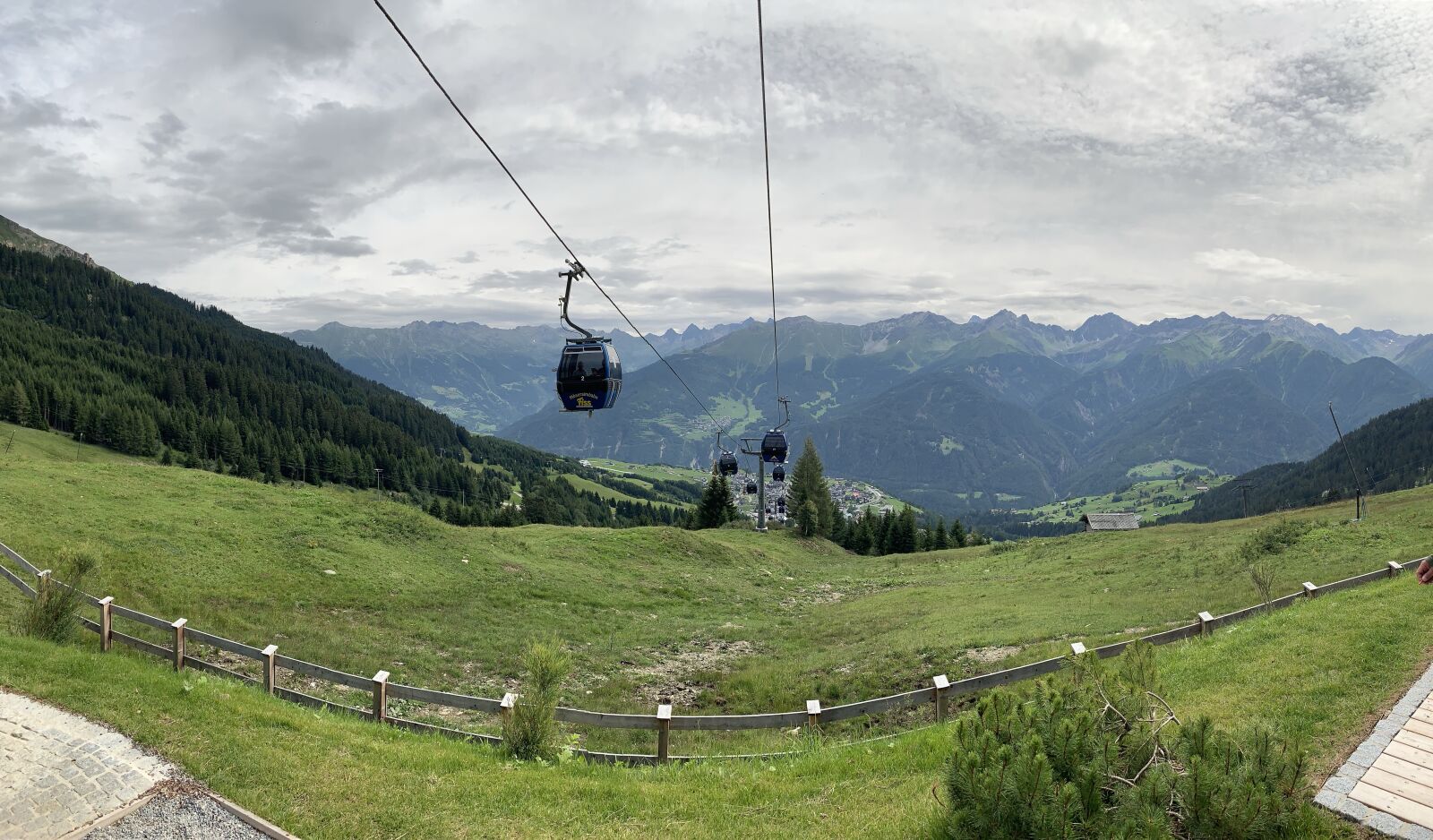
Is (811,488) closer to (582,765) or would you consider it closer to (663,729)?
(663,729)

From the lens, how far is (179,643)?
15094 millimetres

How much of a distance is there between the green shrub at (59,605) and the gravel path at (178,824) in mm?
9029

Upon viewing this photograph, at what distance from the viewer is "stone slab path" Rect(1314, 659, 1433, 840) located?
7633 mm

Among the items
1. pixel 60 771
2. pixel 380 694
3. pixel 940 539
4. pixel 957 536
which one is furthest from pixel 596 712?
pixel 957 536

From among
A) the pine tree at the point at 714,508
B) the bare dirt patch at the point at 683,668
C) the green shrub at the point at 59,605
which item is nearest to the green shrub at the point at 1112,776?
the bare dirt patch at the point at 683,668

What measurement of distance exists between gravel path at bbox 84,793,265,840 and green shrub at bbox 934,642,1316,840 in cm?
895

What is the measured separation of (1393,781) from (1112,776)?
4.74 metres

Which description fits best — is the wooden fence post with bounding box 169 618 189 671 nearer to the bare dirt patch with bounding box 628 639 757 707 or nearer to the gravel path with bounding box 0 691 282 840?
the gravel path with bounding box 0 691 282 840

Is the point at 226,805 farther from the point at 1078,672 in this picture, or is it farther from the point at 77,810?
the point at 1078,672

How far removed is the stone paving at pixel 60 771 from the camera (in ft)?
30.5

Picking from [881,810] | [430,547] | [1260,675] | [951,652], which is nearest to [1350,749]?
[1260,675]

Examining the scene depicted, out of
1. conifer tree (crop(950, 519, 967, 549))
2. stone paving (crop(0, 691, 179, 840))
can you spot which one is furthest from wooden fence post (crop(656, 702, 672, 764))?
conifer tree (crop(950, 519, 967, 549))

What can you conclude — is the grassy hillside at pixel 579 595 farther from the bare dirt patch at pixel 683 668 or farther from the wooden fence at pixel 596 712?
the wooden fence at pixel 596 712

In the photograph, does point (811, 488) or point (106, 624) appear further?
point (811, 488)
